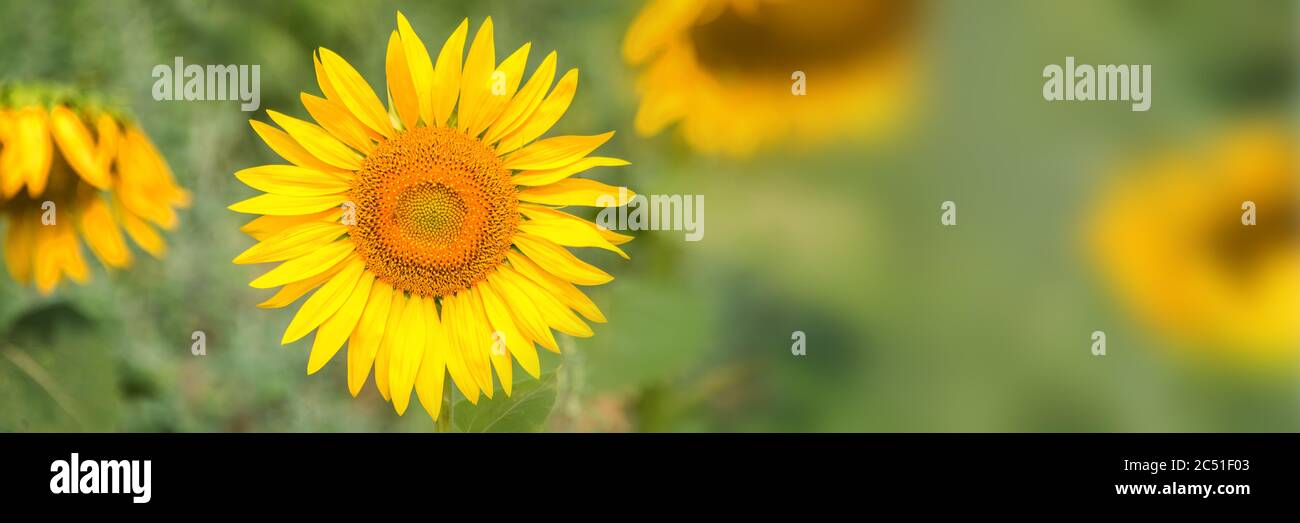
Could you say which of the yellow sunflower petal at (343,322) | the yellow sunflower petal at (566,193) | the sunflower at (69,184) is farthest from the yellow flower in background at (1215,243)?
the sunflower at (69,184)

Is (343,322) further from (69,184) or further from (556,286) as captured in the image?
(69,184)

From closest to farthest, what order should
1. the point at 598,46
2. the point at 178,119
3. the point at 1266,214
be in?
the point at 1266,214 → the point at 598,46 → the point at 178,119

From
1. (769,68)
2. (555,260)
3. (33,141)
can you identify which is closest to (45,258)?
(33,141)

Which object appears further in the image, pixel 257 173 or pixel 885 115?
pixel 885 115
